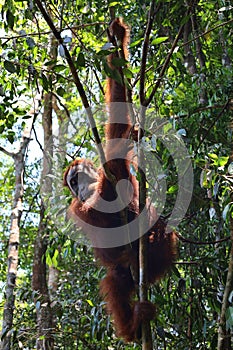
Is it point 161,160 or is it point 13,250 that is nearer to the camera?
point 161,160

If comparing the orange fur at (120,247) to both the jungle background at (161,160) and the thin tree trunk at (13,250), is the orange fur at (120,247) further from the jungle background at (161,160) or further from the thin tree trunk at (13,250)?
the thin tree trunk at (13,250)

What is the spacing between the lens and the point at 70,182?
3404 millimetres

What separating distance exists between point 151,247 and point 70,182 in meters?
0.79

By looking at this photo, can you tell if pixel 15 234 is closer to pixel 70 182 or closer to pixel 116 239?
pixel 70 182


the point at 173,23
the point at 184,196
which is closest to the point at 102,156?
the point at 184,196

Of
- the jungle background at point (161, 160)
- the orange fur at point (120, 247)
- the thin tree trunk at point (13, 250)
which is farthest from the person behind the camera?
the thin tree trunk at point (13, 250)

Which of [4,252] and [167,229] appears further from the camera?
[4,252]

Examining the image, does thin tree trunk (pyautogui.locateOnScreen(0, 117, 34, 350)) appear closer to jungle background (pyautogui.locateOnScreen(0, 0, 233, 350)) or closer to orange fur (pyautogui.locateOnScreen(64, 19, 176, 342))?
jungle background (pyautogui.locateOnScreen(0, 0, 233, 350))

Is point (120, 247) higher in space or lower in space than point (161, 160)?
lower

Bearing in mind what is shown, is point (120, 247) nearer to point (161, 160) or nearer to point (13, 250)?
point (161, 160)

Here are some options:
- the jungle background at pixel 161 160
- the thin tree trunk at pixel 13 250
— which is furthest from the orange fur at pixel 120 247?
the thin tree trunk at pixel 13 250

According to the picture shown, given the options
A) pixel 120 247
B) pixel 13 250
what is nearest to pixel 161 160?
pixel 120 247

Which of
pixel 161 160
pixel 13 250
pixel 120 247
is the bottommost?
pixel 120 247

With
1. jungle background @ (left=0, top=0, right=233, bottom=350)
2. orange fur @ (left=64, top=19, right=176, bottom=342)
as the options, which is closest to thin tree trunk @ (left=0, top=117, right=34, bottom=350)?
jungle background @ (left=0, top=0, right=233, bottom=350)
